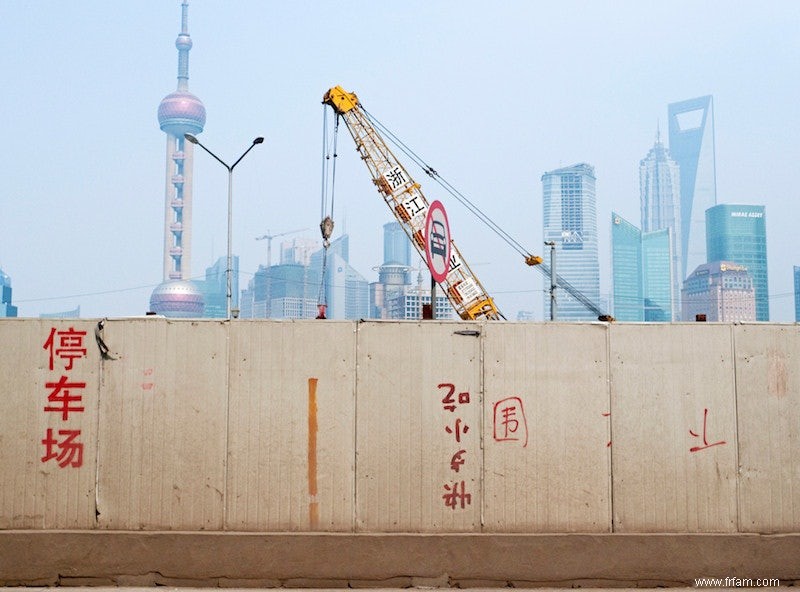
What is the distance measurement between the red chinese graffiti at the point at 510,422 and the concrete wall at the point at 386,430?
17 mm

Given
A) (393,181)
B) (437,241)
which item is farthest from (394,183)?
(437,241)

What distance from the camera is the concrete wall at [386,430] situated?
10219 millimetres

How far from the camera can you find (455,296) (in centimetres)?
5044

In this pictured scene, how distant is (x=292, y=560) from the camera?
10016 millimetres

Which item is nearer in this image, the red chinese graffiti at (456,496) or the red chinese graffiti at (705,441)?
the red chinese graffiti at (456,496)

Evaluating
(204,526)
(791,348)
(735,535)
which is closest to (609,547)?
(735,535)

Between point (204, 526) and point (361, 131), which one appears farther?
point (361, 131)

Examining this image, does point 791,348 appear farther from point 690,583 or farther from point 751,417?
point 690,583

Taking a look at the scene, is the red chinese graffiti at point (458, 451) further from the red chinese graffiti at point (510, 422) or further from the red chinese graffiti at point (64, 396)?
the red chinese graffiti at point (64, 396)

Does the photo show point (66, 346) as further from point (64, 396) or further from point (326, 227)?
point (326, 227)

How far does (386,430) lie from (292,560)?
184cm

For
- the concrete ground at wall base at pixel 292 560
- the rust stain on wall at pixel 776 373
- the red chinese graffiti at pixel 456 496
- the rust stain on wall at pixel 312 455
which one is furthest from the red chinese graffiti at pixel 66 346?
the rust stain on wall at pixel 776 373

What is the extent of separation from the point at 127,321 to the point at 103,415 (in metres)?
1.15

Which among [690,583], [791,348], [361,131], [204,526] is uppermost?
[361,131]
